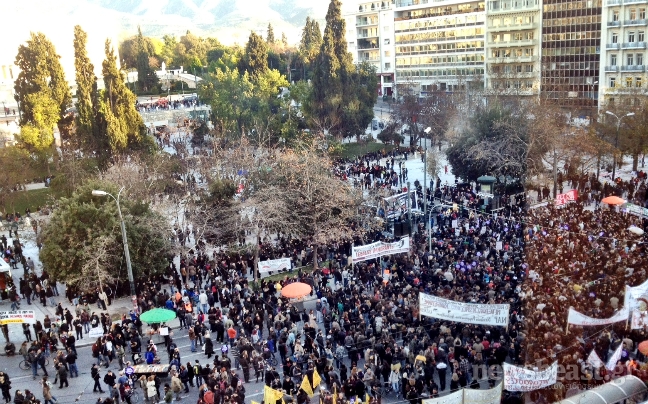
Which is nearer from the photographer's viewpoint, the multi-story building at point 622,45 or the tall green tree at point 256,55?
the multi-story building at point 622,45

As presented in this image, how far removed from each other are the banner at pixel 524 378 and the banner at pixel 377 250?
976 centimetres

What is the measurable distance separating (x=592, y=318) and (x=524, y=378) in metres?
3.68

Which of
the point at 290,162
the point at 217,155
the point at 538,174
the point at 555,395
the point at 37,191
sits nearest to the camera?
the point at 555,395

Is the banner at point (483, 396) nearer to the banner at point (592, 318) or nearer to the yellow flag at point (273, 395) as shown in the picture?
the banner at point (592, 318)

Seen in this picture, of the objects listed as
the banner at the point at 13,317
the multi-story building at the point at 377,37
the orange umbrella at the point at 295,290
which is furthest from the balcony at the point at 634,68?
the banner at the point at 13,317

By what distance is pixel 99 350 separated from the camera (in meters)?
18.9

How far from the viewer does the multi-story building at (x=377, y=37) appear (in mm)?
88438

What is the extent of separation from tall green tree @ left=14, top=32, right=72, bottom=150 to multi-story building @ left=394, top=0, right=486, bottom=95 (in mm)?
45480

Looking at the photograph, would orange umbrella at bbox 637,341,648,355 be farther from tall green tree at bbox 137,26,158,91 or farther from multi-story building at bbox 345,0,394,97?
multi-story building at bbox 345,0,394,97

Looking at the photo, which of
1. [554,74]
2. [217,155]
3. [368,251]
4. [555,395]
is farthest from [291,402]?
[554,74]

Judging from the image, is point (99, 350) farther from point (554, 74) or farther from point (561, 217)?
point (554, 74)

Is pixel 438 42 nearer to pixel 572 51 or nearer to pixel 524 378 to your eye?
pixel 572 51

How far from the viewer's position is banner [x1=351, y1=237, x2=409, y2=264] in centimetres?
2305

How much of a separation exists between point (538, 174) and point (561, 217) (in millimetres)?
8832
